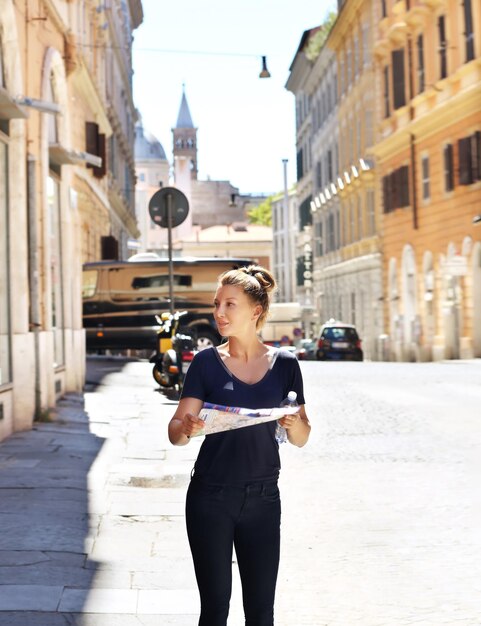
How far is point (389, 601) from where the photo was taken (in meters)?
6.37

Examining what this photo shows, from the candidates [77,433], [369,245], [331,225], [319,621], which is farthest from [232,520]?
[331,225]

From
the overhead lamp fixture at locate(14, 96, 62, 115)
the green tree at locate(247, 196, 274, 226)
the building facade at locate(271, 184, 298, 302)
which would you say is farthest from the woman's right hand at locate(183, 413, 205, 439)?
the green tree at locate(247, 196, 274, 226)

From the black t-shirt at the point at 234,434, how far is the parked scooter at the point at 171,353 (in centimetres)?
1472

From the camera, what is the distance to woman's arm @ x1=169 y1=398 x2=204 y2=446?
4109 mm

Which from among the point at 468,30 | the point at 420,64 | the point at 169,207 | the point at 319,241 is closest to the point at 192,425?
the point at 169,207

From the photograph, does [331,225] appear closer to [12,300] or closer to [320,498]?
[12,300]

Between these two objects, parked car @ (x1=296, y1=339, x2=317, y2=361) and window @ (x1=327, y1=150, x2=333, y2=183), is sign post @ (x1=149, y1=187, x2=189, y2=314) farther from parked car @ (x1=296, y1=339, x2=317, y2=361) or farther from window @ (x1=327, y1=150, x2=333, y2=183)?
window @ (x1=327, y1=150, x2=333, y2=183)

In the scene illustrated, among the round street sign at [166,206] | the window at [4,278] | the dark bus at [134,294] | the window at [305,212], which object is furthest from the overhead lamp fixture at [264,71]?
the window at [305,212]

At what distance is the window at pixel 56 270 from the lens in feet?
59.8

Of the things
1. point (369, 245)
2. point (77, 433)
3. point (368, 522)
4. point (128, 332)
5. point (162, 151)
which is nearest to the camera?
point (368, 522)

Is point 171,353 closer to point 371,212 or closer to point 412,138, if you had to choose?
point 412,138

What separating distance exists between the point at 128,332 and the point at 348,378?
33.4 feet

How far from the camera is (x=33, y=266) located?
1516 centimetres

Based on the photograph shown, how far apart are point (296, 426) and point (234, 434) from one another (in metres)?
0.20
